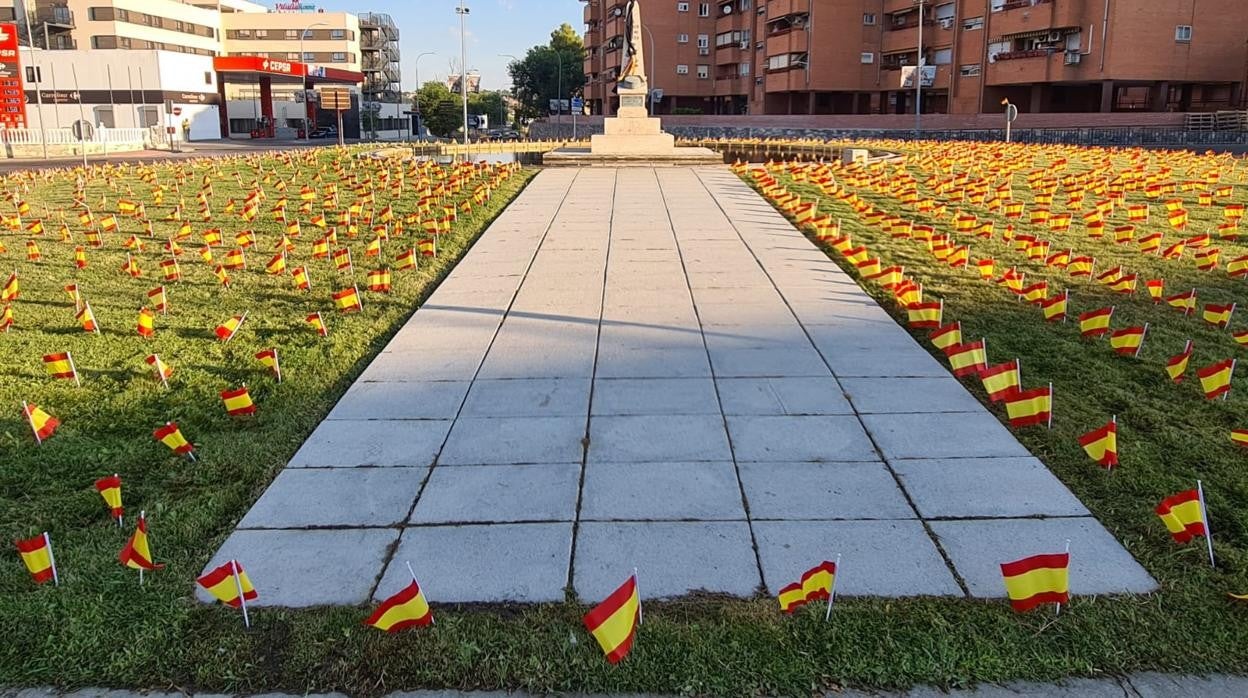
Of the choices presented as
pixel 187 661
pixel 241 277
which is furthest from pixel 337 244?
pixel 187 661

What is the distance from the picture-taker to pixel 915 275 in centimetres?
984

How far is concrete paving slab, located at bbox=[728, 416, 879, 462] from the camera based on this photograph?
514 cm

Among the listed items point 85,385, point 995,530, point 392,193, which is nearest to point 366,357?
point 85,385

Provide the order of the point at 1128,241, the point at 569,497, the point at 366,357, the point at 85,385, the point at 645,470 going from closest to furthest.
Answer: the point at 569,497 < the point at 645,470 < the point at 85,385 < the point at 366,357 < the point at 1128,241

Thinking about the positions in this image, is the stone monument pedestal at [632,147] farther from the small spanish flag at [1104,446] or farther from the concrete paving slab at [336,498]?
the small spanish flag at [1104,446]

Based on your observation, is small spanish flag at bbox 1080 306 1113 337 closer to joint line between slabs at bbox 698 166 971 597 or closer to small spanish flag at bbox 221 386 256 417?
joint line between slabs at bbox 698 166 971 597

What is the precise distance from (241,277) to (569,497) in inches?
272

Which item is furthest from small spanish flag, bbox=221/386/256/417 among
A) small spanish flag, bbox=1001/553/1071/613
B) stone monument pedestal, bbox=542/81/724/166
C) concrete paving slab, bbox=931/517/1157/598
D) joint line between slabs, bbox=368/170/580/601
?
stone monument pedestal, bbox=542/81/724/166

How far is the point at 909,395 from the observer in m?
6.18

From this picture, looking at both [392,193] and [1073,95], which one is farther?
[1073,95]

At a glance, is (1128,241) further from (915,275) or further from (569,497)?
(569,497)

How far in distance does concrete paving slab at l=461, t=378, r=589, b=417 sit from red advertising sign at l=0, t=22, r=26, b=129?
45.1 metres

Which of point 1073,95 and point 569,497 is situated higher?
point 1073,95

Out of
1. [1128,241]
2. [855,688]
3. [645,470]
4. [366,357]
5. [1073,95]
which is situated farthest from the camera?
[1073,95]
